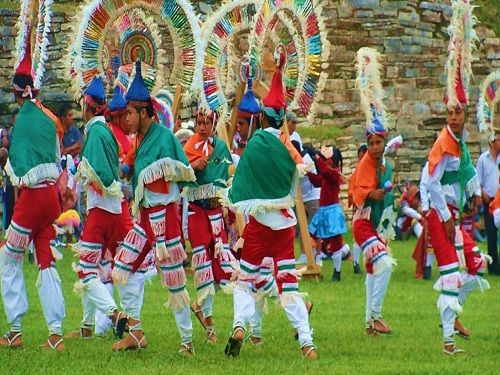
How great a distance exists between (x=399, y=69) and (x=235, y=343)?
16.0 m

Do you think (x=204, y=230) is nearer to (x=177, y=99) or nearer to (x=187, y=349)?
(x=187, y=349)

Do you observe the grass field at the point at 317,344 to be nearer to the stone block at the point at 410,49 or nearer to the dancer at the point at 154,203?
the dancer at the point at 154,203

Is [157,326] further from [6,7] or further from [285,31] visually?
[6,7]

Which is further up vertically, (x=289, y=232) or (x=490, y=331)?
(x=289, y=232)

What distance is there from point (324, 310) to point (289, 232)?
12.1 ft

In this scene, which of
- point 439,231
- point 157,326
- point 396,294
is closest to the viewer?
point 439,231

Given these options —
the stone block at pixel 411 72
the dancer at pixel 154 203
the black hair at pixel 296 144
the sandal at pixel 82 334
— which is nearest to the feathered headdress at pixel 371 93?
the dancer at pixel 154 203

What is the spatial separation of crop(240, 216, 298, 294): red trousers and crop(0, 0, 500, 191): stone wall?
533 inches

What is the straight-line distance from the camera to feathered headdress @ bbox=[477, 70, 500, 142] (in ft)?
47.0

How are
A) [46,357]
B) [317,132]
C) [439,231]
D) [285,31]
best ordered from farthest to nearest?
1. [317,132]
2. [285,31]
3. [439,231]
4. [46,357]

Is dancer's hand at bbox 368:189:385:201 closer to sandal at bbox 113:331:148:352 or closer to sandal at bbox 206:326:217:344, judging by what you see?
sandal at bbox 206:326:217:344

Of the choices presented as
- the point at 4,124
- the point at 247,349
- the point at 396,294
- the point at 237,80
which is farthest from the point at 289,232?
the point at 4,124

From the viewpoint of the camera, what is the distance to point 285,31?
1365cm

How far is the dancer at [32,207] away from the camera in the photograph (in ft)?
35.0
